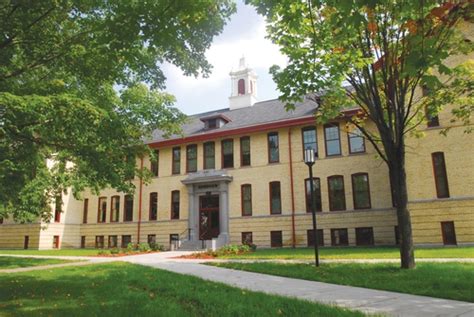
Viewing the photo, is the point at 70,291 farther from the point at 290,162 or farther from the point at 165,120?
the point at 290,162

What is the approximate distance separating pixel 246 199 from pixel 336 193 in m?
6.43

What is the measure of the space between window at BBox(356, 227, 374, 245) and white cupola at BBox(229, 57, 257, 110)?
19779 mm

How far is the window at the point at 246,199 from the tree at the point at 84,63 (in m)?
15.9

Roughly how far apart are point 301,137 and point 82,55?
62.2ft

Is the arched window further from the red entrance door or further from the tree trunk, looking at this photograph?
the tree trunk

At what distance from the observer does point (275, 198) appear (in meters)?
25.7

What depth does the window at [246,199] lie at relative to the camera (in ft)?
86.8

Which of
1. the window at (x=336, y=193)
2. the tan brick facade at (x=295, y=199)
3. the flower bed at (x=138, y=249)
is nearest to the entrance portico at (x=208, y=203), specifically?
the tan brick facade at (x=295, y=199)

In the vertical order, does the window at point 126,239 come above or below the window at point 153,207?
below

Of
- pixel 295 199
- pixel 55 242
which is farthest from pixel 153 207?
pixel 295 199

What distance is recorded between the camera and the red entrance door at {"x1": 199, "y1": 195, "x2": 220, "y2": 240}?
27.4 metres

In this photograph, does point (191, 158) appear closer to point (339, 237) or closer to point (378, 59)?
point (339, 237)

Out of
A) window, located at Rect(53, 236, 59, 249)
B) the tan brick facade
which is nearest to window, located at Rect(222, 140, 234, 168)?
the tan brick facade

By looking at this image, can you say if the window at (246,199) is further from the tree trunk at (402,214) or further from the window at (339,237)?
the tree trunk at (402,214)
